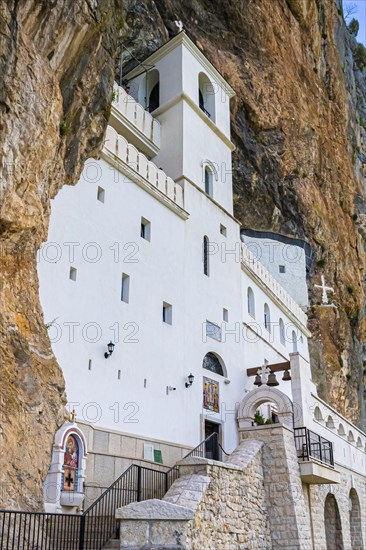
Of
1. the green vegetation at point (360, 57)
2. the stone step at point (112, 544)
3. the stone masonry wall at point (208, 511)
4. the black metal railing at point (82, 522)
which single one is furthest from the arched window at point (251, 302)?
the green vegetation at point (360, 57)

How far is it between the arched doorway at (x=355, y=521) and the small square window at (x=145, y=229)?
42.4 ft

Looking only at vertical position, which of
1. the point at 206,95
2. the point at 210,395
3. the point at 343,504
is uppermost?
the point at 206,95

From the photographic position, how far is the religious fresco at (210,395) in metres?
17.5

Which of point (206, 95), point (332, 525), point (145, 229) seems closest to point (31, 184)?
point (145, 229)

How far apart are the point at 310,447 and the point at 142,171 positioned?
9.33 m

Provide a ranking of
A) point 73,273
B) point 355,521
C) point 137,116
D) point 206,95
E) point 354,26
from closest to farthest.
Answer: point 73,273, point 137,116, point 355,521, point 206,95, point 354,26

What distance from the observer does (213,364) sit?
18.6 metres

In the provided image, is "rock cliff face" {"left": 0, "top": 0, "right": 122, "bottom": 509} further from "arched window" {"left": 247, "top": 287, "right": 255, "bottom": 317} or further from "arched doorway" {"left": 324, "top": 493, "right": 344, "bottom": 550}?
"arched doorway" {"left": 324, "top": 493, "right": 344, "bottom": 550}

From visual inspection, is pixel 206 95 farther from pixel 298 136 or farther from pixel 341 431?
pixel 341 431

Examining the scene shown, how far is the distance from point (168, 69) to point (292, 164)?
1053cm

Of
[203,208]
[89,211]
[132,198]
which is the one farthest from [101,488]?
[203,208]

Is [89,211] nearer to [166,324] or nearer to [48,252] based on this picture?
[48,252]

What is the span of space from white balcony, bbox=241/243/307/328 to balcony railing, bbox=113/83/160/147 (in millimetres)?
5468

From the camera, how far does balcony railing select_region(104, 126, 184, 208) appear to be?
1628 cm
